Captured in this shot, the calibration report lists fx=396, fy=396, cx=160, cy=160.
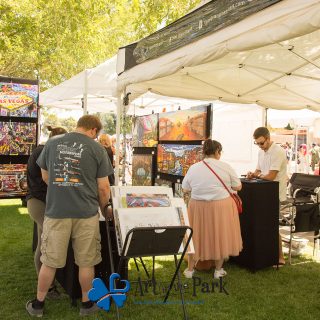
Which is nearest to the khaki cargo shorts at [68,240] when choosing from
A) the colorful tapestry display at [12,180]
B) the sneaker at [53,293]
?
the sneaker at [53,293]

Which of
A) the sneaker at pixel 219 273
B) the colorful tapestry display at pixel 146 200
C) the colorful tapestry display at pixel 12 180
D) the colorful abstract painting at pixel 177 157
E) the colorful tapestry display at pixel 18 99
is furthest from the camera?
the colorful tapestry display at pixel 12 180

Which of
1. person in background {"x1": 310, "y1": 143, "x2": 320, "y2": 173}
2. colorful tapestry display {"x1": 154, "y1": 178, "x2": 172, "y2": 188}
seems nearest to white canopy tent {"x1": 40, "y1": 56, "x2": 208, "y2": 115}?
colorful tapestry display {"x1": 154, "y1": 178, "x2": 172, "y2": 188}

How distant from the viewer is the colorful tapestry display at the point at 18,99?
665 centimetres

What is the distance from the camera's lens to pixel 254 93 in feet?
19.1

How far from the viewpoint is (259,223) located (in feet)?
14.5

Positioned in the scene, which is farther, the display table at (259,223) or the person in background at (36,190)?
the display table at (259,223)

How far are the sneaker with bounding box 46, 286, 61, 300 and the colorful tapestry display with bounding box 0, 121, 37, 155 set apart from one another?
375 cm

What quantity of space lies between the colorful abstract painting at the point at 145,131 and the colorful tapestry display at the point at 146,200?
122 inches

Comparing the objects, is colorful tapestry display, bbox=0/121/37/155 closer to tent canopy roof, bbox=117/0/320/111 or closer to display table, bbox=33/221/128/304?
tent canopy roof, bbox=117/0/320/111

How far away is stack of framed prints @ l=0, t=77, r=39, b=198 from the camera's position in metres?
6.69

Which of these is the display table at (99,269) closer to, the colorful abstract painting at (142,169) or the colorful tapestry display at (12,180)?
the colorful abstract painting at (142,169)

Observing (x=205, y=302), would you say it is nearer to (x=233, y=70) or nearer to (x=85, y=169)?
(x=85, y=169)

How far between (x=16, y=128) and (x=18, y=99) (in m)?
0.49

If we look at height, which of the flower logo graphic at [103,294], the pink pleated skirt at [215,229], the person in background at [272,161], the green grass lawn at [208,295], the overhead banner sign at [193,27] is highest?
the overhead banner sign at [193,27]
